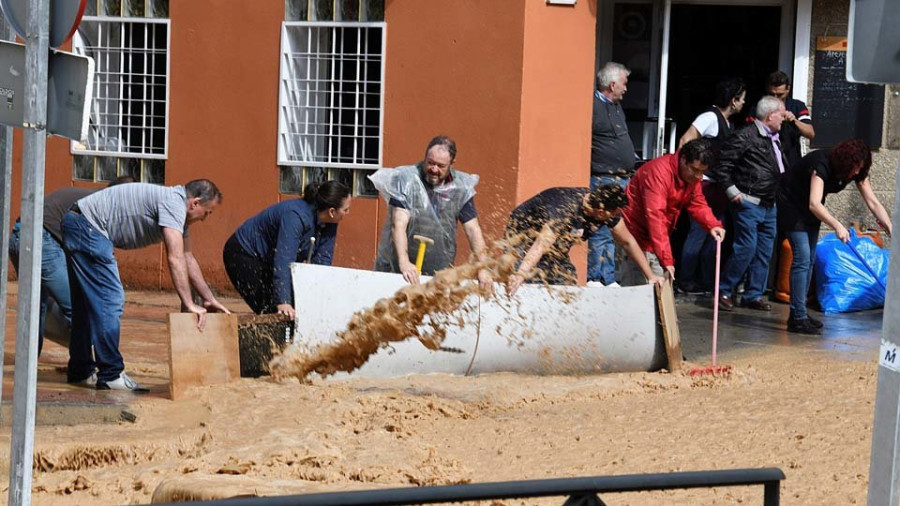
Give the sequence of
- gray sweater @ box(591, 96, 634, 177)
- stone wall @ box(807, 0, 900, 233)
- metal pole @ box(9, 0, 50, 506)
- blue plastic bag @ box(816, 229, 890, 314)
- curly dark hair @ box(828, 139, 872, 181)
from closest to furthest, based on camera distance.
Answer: metal pole @ box(9, 0, 50, 506)
curly dark hair @ box(828, 139, 872, 181)
gray sweater @ box(591, 96, 634, 177)
blue plastic bag @ box(816, 229, 890, 314)
stone wall @ box(807, 0, 900, 233)

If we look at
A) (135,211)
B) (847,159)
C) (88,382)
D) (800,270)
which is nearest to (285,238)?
(135,211)

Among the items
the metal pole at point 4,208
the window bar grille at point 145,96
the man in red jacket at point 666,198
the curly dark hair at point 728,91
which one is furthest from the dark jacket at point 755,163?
the metal pole at point 4,208

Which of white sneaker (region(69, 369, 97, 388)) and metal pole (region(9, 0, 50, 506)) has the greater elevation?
metal pole (region(9, 0, 50, 506))

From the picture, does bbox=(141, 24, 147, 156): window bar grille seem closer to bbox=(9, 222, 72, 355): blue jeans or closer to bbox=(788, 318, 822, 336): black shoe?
bbox=(9, 222, 72, 355): blue jeans

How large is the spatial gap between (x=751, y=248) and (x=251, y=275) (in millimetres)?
5032

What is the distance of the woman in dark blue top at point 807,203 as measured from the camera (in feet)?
36.7

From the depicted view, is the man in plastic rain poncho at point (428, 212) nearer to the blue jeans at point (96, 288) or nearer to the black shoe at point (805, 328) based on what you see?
the blue jeans at point (96, 288)

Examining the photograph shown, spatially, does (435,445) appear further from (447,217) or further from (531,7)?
(531,7)

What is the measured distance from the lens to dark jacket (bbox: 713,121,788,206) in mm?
12445

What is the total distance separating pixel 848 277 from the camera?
12.8 metres

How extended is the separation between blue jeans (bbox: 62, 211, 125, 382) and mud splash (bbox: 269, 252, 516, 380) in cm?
106

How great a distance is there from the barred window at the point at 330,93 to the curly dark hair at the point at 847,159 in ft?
14.0

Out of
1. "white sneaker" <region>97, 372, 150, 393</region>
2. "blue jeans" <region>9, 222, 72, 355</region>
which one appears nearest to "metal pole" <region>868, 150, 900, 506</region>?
"white sneaker" <region>97, 372, 150, 393</region>

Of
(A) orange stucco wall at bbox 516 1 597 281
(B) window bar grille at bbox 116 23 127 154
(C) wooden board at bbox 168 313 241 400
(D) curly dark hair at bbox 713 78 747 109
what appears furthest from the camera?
(B) window bar grille at bbox 116 23 127 154
